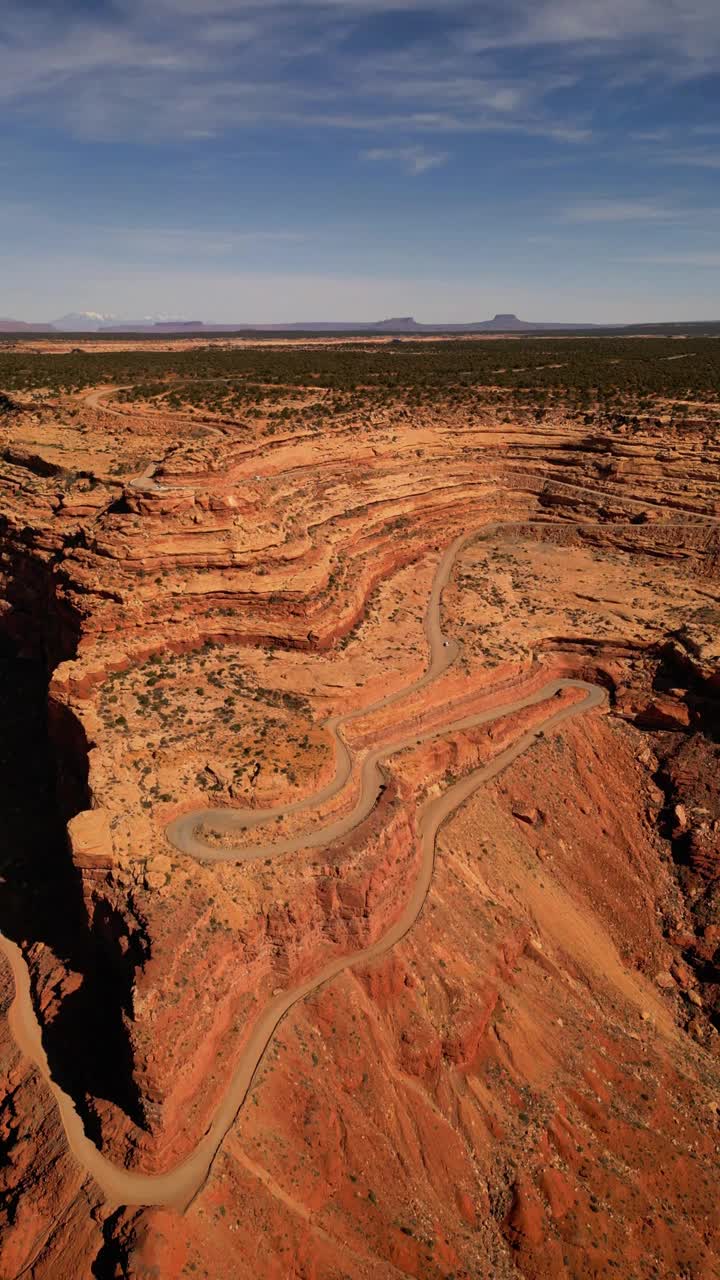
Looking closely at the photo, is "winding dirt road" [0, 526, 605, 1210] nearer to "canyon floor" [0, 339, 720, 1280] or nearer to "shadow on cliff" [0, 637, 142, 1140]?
"canyon floor" [0, 339, 720, 1280]

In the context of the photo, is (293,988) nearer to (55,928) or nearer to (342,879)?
(342,879)

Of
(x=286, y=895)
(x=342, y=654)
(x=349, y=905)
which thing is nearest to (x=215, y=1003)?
(x=286, y=895)

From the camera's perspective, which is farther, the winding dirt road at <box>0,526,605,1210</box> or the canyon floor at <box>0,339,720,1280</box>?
the canyon floor at <box>0,339,720,1280</box>

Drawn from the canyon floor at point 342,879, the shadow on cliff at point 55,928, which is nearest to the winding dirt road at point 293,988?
the canyon floor at point 342,879

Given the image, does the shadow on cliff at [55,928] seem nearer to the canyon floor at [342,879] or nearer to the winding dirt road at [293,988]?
the canyon floor at [342,879]

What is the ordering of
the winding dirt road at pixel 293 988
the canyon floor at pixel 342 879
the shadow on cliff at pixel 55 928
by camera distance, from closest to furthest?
1. the winding dirt road at pixel 293 988
2. the canyon floor at pixel 342 879
3. the shadow on cliff at pixel 55 928

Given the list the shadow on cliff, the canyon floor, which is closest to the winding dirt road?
the canyon floor

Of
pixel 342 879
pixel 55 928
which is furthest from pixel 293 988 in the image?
pixel 55 928
